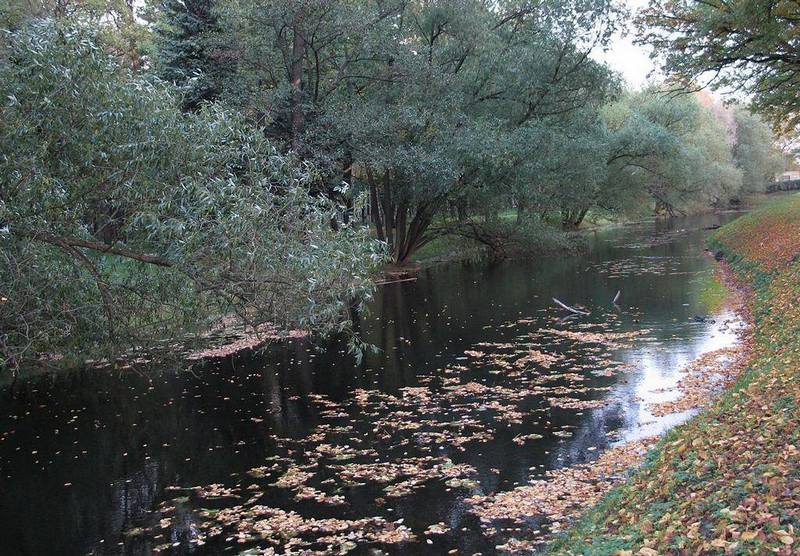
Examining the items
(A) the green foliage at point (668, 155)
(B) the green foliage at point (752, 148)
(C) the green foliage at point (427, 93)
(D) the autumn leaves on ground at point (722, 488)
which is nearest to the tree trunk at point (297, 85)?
(C) the green foliage at point (427, 93)

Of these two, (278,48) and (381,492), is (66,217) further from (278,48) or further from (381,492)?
(278,48)

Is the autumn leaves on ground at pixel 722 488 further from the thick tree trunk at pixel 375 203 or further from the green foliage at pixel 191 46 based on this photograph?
the thick tree trunk at pixel 375 203

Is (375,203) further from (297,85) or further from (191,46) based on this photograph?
(191,46)

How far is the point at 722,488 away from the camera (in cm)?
546

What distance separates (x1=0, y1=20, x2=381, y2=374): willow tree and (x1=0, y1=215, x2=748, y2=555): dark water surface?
196 cm

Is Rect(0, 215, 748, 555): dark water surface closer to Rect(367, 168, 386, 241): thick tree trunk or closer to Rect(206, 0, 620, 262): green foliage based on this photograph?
Rect(206, 0, 620, 262): green foliage

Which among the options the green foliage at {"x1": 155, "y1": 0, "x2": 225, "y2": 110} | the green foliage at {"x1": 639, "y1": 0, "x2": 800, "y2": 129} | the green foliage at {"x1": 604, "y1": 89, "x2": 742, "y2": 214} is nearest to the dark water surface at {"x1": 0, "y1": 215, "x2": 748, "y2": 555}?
the green foliage at {"x1": 639, "y1": 0, "x2": 800, "y2": 129}

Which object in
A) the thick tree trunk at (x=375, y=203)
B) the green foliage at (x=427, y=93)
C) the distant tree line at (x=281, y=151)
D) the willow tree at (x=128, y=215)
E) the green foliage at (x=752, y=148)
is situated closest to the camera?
the willow tree at (x=128, y=215)

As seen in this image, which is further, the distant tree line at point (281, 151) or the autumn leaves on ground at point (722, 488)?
the distant tree line at point (281, 151)

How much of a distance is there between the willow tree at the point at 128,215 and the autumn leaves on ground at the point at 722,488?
4.73 meters

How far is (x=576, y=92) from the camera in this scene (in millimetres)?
34875

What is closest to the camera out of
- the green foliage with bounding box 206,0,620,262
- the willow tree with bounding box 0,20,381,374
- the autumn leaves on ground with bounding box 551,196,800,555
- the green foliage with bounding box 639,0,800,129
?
the autumn leaves on ground with bounding box 551,196,800,555

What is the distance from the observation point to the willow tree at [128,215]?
27.9ft

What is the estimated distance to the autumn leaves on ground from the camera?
4609 millimetres
